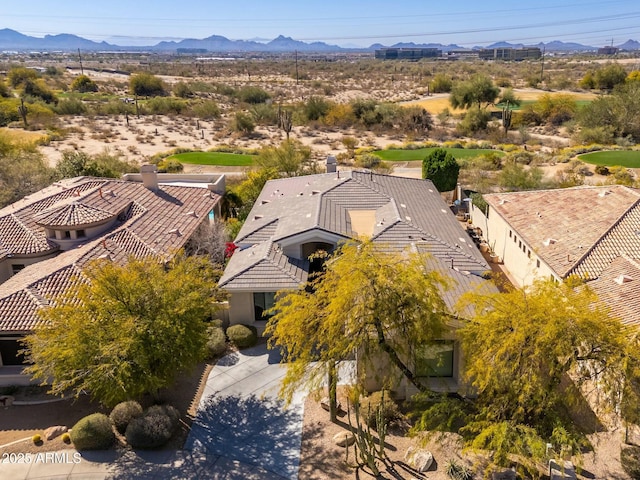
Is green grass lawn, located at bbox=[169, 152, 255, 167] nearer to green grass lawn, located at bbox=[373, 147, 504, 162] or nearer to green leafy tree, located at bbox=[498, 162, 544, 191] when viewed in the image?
green grass lawn, located at bbox=[373, 147, 504, 162]

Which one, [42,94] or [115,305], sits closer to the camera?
[115,305]

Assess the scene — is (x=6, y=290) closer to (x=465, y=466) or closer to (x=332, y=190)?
(x=332, y=190)

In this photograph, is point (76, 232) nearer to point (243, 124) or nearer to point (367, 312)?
point (367, 312)

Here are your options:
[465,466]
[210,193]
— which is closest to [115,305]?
[465,466]

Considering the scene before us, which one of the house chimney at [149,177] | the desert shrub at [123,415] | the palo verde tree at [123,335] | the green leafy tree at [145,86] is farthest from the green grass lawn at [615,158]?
the green leafy tree at [145,86]

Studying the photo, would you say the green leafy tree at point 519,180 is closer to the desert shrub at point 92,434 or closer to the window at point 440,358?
the window at point 440,358

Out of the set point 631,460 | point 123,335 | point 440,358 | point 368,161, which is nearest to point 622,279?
point 631,460
